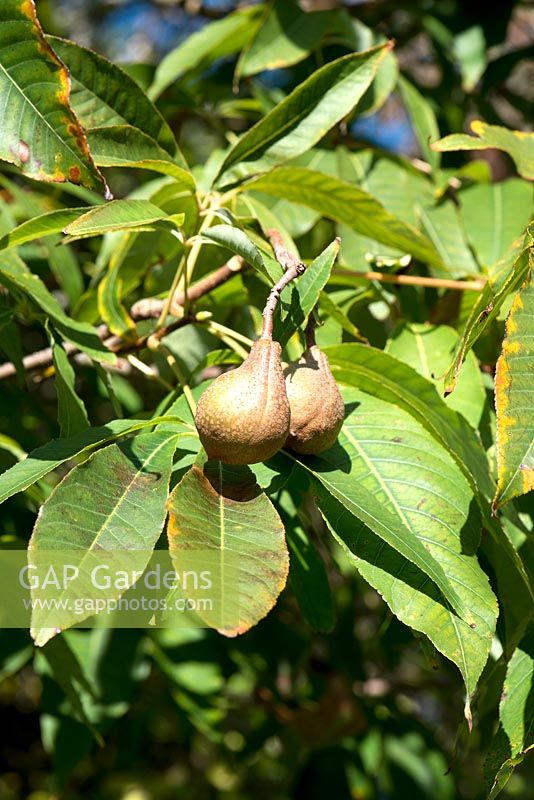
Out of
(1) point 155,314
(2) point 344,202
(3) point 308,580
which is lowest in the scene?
(3) point 308,580

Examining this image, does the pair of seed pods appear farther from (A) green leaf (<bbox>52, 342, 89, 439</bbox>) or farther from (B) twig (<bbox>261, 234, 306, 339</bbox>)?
(A) green leaf (<bbox>52, 342, 89, 439</bbox>)

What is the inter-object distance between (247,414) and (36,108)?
1.36ft

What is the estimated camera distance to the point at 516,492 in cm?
75

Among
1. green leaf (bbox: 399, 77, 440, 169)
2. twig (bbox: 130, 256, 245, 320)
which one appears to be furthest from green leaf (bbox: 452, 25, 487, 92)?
twig (bbox: 130, 256, 245, 320)

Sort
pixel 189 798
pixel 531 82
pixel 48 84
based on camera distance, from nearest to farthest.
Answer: pixel 48 84 < pixel 531 82 < pixel 189 798

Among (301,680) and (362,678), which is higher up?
(362,678)

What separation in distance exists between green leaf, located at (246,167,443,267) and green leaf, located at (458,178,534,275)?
274 mm

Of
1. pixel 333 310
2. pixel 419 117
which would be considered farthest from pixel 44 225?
pixel 419 117

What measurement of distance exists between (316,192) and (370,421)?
0.40 m

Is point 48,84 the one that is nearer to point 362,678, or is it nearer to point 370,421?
point 370,421

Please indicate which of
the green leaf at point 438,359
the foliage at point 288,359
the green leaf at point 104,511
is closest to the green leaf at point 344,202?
the foliage at point 288,359

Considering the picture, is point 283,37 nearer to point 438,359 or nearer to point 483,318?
point 438,359

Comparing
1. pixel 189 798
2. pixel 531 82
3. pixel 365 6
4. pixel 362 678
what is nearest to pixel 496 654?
pixel 362 678

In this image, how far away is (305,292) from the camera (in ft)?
2.90
